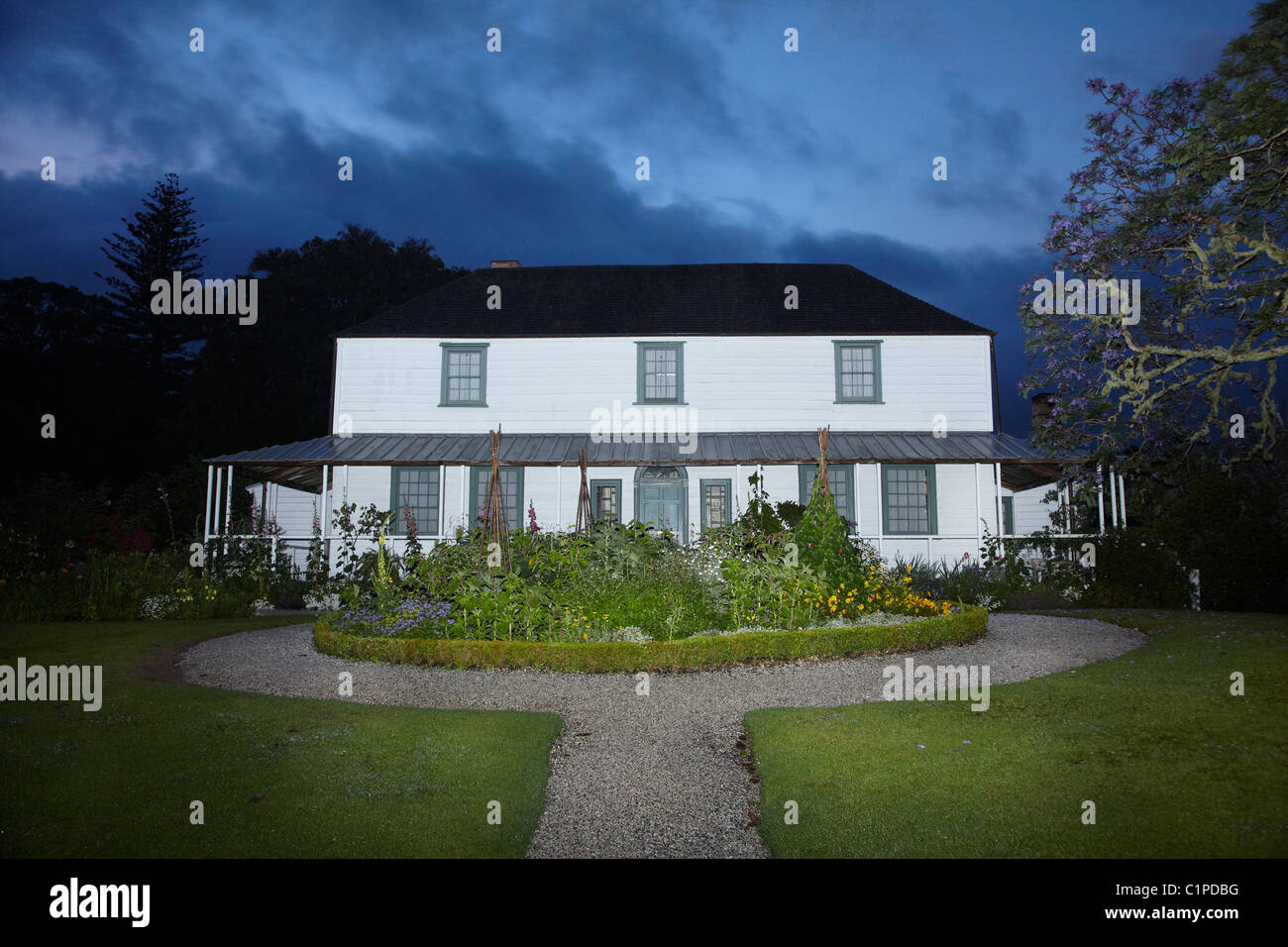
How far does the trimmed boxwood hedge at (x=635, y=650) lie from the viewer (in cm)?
887

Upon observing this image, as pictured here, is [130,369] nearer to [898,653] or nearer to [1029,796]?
[898,653]

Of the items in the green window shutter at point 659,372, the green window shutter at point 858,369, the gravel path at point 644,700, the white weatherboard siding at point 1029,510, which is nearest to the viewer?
the gravel path at point 644,700

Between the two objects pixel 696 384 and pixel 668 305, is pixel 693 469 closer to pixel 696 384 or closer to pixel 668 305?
pixel 696 384

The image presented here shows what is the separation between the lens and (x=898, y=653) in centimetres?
974

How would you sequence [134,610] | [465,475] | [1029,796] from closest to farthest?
[1029,796] → [134,610] → [465,475]

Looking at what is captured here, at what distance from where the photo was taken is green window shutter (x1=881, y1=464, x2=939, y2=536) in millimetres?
18391

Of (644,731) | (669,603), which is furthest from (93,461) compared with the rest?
(644,731)

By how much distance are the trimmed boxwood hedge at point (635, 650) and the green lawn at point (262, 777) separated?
6.35 feet

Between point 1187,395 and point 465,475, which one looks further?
point 465,475

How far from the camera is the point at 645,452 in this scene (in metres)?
17.7

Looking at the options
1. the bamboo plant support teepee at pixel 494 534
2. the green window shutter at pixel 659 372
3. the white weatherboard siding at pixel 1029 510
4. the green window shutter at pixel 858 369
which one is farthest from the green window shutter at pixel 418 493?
the white weatherboard siding at pixel 1029 510

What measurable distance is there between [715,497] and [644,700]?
1139 cm

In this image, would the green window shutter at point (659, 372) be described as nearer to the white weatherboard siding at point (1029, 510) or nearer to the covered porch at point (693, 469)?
the covered porch at point (693, 469)
